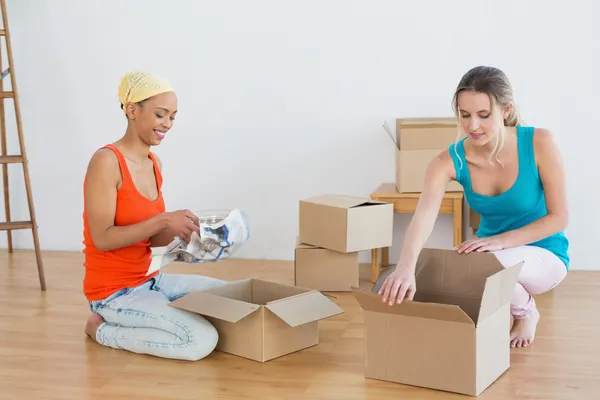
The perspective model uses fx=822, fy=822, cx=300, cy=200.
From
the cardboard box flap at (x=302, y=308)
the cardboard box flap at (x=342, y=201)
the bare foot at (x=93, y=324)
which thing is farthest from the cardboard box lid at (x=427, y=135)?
the bare foot at (x=93, y=324)

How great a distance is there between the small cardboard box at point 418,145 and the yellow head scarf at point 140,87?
117 centimetres

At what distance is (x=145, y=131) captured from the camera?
8.33 ft

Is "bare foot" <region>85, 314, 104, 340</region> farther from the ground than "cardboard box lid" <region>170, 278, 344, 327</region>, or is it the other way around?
"cardboard box lid" <region>170, 278, 344, 327</region>

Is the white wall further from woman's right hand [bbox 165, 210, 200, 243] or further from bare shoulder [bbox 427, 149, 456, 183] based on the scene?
woman's right hand [bbox 165, 210, 200, 243]

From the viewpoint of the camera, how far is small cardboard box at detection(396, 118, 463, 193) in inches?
131

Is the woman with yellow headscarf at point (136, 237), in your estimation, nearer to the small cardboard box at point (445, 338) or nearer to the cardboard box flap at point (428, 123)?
the small cardboard box at point (445, 338)

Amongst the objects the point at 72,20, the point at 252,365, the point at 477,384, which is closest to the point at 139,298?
the point at 252,365

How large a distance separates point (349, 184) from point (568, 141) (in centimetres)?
97

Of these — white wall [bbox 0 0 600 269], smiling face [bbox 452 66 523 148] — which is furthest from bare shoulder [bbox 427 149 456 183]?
white wall [bbox 0 0 600 269]

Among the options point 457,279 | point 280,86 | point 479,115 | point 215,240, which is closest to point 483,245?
point 457,279

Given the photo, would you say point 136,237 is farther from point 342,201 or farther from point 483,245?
point 342,201

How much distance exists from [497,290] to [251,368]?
72 centimetres

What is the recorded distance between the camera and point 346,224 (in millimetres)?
3176

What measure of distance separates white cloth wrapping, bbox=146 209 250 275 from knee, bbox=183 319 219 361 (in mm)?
218
